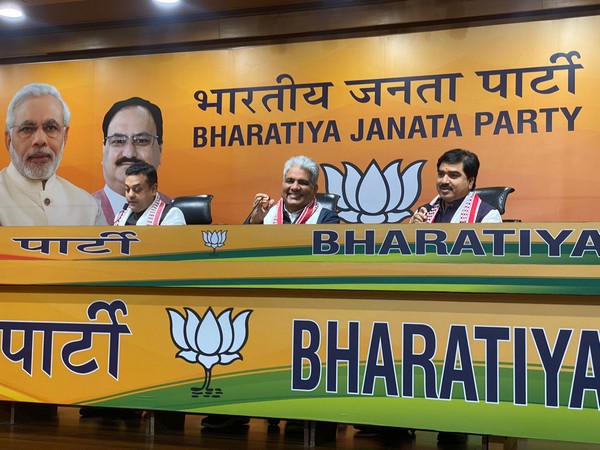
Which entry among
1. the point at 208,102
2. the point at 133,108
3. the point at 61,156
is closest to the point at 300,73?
the point at 208,102

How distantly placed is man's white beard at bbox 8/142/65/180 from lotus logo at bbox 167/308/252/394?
159 inches

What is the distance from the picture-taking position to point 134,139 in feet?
19.7

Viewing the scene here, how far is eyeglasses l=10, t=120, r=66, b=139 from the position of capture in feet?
20.6

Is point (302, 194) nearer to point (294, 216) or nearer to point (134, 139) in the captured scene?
point (294, 216)

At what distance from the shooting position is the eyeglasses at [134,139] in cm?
599

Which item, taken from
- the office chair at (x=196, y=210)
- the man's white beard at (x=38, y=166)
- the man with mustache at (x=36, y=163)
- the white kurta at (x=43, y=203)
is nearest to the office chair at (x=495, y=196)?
the office chair at (x=196, y=210)

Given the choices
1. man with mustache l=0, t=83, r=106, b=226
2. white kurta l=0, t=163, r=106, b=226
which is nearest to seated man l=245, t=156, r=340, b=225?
white kurta l=0, t=163, r=106, b=226

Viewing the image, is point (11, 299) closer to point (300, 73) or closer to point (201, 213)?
point (201, 213)

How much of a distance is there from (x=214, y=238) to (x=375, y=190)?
278 centimetres

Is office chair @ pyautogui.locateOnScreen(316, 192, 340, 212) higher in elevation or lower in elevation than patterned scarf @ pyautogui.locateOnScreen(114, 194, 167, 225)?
higher

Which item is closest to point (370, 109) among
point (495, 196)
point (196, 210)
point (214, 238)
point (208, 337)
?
point (495, 196)

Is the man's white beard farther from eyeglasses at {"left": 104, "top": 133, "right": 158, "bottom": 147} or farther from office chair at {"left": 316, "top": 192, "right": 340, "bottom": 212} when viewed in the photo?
office chair at {"left": 316, "top": 192, "right": 340, "bottom": 212}

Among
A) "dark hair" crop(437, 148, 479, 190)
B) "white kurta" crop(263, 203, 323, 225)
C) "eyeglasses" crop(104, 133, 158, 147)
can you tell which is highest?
"eyeglasses" crop(104, 133, 158, 147)

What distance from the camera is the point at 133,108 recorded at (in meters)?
6.02
